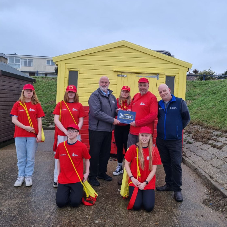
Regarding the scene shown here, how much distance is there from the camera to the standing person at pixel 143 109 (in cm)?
388

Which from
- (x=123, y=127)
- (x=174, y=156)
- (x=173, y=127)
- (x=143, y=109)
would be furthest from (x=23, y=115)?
(x=174, y=156)

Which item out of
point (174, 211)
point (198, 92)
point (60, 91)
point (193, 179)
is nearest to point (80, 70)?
point (60, 91)

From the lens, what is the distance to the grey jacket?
4141 mm

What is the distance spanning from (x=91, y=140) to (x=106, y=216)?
5.07ft

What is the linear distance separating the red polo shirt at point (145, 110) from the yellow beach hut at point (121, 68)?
96.2 inches

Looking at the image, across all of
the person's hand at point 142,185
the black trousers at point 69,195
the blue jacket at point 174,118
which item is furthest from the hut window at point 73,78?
the person's hand at point 142,185

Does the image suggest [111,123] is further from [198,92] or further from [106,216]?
[198,92]

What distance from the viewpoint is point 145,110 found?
13.1ft

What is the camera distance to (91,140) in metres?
4.32

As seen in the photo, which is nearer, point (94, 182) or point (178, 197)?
point (178, 197)

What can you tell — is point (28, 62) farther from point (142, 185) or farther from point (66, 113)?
point (142, 185)

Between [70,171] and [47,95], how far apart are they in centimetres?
1655

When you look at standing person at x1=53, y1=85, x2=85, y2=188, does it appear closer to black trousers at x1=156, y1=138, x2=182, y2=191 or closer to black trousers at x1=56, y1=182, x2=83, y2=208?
black trousers at x1=56, y1=182, x2=83, y2=208

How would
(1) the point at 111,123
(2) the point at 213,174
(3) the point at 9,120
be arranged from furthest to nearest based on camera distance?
1. (3) the point at 9,120
2. (2) the point at 213,174
3. (1) the point at 111,123
